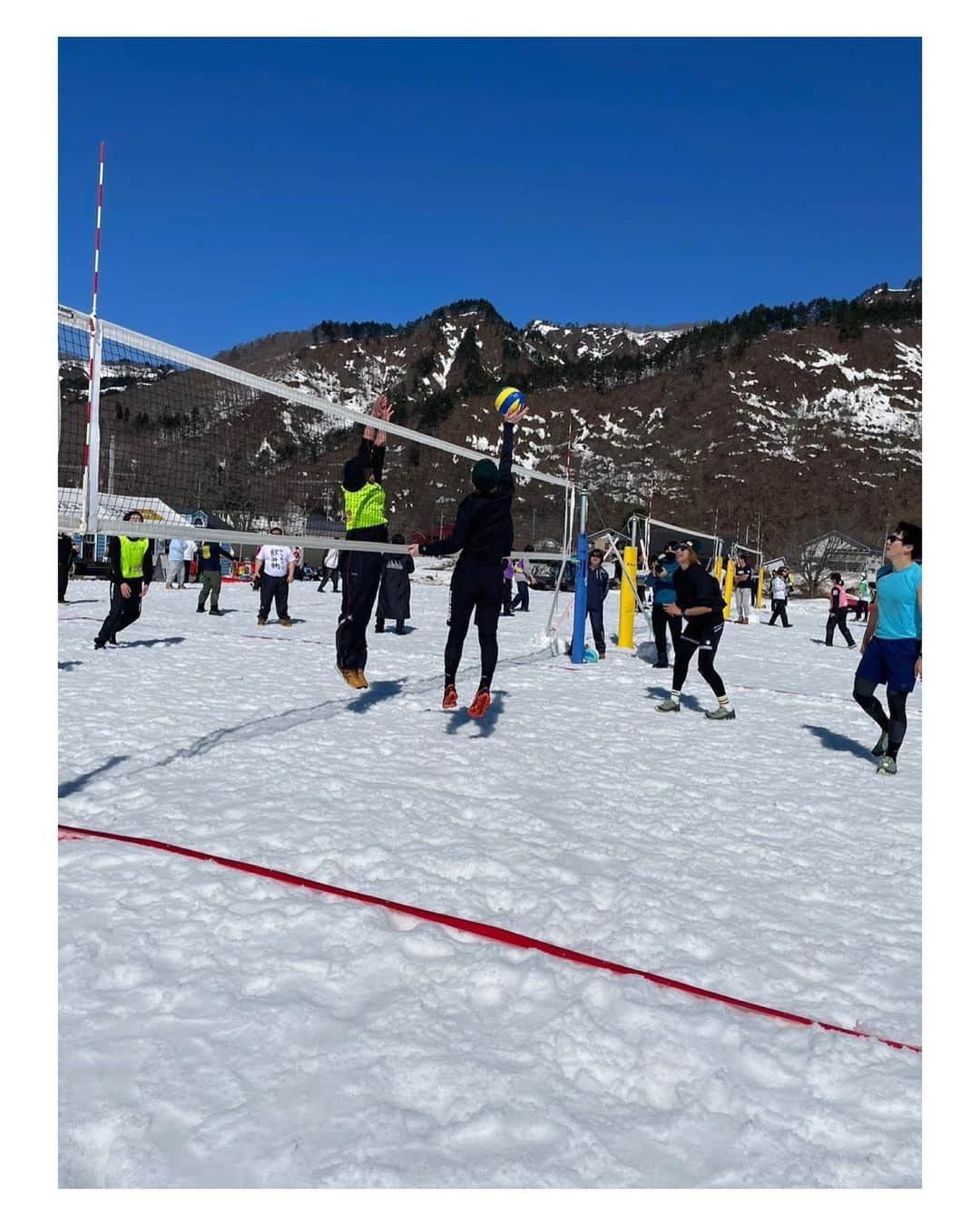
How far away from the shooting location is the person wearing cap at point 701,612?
7.43m

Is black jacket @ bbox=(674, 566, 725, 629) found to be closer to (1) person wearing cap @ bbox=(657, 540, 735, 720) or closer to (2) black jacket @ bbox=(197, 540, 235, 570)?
(1) person wearing cap @ bbox=(657, 540, 735, 720)

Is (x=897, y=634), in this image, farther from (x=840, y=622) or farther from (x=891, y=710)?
(x=840, y=622)

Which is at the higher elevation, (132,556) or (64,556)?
(64,556)

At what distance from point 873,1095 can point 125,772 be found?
12.6ft

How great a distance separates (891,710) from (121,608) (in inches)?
326

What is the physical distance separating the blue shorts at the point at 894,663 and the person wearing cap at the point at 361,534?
3.48 metres

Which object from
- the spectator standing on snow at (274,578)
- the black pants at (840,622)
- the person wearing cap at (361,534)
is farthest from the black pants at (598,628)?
the black pants at (840,622)

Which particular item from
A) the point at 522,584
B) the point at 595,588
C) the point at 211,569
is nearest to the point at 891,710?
the point at 595,588

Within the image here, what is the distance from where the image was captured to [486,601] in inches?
241

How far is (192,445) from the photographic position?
5.97 metres

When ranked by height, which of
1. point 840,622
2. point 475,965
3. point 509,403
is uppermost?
point 509,403

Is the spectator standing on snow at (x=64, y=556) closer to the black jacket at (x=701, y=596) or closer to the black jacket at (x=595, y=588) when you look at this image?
the black jacket at (x=595, y=588)

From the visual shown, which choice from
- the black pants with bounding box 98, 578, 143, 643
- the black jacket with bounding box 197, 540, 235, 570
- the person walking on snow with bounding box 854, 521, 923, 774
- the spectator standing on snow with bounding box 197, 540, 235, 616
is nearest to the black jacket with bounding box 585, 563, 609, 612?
the black pants with bounding box 98, 578, 143, 643

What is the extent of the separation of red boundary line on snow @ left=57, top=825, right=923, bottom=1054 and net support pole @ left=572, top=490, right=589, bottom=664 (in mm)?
7483
